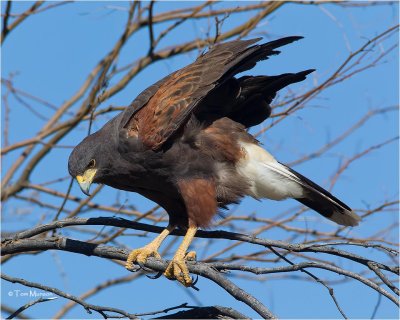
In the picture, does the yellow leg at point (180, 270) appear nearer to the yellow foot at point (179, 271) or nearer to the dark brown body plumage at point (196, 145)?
the yellow foot at point (179, 271)

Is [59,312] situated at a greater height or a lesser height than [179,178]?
greater

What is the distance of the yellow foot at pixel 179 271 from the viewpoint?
15.4 feet

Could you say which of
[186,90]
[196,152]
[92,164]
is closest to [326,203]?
[196,152]

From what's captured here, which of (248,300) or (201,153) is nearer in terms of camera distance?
(248,300)

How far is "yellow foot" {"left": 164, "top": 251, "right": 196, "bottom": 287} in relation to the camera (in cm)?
470

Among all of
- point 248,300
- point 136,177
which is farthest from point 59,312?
point 248,300

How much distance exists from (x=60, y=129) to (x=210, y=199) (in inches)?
101

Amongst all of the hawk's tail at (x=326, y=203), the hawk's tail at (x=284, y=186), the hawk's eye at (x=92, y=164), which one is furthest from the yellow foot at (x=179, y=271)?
the hawk's tail at (x=326, y=203)

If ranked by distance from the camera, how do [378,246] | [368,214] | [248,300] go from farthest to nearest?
[368,214], [378,246], [248,300]

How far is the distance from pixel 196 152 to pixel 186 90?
45 centimetres

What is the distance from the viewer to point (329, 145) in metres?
7.40

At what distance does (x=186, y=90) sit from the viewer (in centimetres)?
523

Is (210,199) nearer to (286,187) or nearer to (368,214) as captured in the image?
(286,187)

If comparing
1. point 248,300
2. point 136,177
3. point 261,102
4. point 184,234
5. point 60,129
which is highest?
point 60,129
